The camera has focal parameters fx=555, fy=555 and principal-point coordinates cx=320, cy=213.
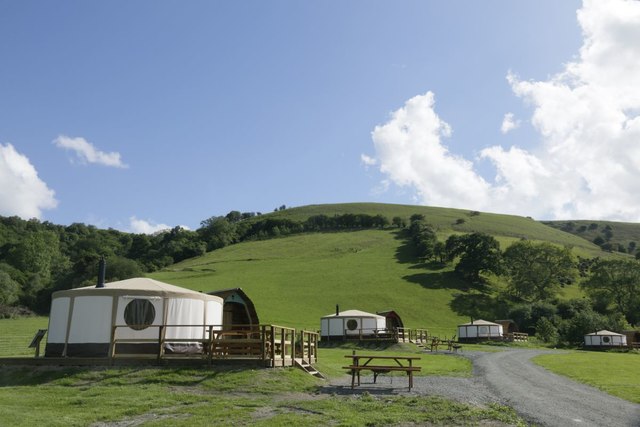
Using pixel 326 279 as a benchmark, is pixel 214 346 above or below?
below

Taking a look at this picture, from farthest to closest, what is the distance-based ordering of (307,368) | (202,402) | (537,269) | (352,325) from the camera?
(537,269) → (352,325) → (307,368) → (202,402)

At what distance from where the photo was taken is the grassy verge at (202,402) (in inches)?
423

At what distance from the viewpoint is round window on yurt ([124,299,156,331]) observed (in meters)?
17.7

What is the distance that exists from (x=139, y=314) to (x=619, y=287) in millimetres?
70829

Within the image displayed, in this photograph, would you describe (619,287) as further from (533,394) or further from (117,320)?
(117,320)

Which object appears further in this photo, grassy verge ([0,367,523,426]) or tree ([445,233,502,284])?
tree ([445,233,502,284])

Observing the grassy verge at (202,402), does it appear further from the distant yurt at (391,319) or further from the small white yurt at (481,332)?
the small white yurt at (481,332)

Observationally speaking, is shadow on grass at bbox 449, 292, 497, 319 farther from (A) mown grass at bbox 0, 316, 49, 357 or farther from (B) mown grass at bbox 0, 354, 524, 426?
(B) mown grass at bbox 0, 354, 524, 426

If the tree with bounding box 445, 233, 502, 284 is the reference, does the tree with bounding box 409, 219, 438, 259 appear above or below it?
above

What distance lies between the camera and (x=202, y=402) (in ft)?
41.3

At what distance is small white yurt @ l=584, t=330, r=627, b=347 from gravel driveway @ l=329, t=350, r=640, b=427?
35129 millimetres

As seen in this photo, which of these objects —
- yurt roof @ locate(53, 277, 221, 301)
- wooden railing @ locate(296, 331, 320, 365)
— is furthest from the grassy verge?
yurt roof @ locate(53, 277, 221, 301)

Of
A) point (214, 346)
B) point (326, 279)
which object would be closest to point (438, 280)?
point (326, 279)

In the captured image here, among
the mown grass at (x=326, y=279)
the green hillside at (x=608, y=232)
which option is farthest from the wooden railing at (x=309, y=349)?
the green hillside at (x=608, y=232)
